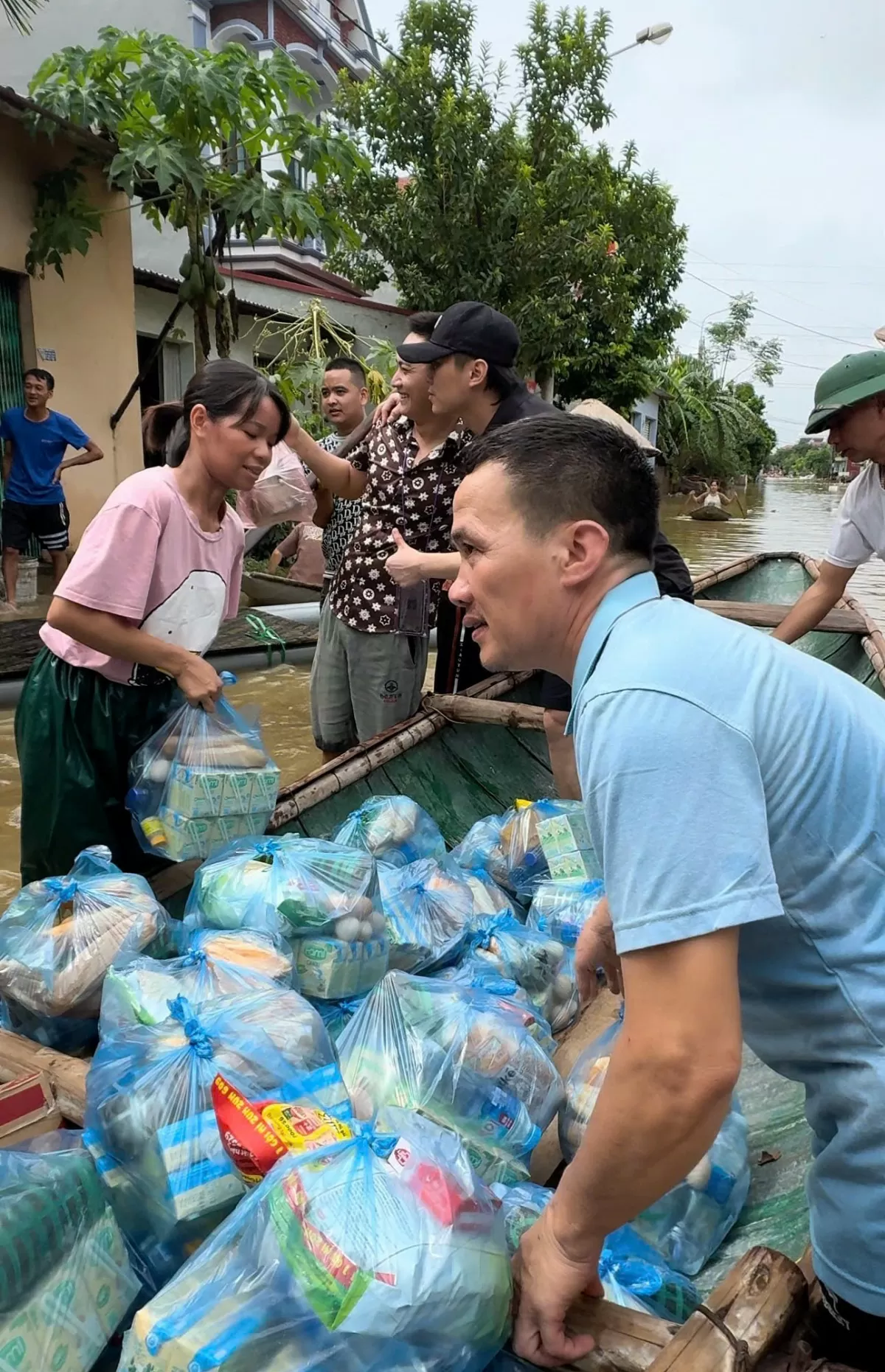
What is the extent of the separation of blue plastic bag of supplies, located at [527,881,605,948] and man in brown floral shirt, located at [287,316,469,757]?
1113 mm

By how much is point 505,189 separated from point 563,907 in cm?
1405

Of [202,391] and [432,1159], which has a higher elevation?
[202,391]

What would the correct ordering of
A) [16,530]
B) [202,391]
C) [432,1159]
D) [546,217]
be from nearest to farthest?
[432,1159] < [202,391] < [16,530] < [546,217]

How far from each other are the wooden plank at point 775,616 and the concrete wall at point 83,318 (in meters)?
5.43

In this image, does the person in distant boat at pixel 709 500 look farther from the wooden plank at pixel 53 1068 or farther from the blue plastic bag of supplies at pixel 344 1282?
the blue plastic bag of supplies at pixel 344 1282

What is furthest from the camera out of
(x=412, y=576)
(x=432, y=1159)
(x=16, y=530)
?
(x=16, y=530)

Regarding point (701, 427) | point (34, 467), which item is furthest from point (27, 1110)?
point (701, 427)

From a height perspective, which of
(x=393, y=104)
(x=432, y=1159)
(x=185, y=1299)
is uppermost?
(x=393, y=104)

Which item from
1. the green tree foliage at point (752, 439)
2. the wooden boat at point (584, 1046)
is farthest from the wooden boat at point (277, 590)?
the green tree foliage at point (752, 439)

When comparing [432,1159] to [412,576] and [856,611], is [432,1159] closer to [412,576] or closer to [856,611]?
[412,576]

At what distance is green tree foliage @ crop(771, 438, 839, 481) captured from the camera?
2972 inches

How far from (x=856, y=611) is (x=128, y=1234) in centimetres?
520

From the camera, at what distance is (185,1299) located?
1.06 metres

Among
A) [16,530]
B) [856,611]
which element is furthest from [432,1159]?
[16,530]
